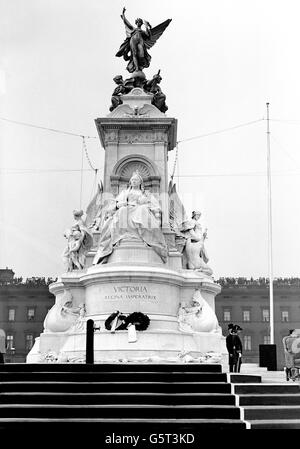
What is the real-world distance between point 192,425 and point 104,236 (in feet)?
43.1

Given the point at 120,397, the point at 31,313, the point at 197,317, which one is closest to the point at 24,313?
the point at 31,313

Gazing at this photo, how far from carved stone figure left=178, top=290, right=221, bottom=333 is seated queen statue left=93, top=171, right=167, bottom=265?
1.93 metres

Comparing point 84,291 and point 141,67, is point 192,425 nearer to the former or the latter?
point 84,291

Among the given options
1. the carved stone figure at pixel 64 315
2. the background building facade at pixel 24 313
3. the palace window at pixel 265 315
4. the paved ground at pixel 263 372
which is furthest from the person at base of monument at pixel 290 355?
the palace window at pixel 265 315

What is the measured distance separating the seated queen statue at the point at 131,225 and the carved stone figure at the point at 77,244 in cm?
155

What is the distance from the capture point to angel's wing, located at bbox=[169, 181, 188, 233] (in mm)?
25625

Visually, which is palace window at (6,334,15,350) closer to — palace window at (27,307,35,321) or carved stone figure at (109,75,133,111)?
palace window at (27,307,35,321)

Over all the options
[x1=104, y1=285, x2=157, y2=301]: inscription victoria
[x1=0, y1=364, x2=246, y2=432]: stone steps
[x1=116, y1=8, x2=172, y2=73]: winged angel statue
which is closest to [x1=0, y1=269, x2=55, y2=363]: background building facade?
[x1=104, y1=285, x2=157, y2=301]: inscription victoria

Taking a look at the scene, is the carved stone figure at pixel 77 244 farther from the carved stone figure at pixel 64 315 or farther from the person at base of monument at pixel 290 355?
the person at base of monument at pixel 290 355

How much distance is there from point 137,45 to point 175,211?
7471 mm

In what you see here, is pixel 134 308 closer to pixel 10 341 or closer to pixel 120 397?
pixel 120 397

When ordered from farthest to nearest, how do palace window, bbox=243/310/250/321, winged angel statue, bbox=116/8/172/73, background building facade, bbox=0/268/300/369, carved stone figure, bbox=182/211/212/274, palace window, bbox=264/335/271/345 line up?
palace window, bbox=264/335/271/345 < palace window, bbox=243/310/250/321 < background building facade, bbox=0/268/300/369 < winged angel statue, bbox=116/8/172/73 < carved stone figure, bbox=182/211/212/274

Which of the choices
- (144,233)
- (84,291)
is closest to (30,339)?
(84,291)

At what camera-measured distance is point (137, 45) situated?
27.3m
